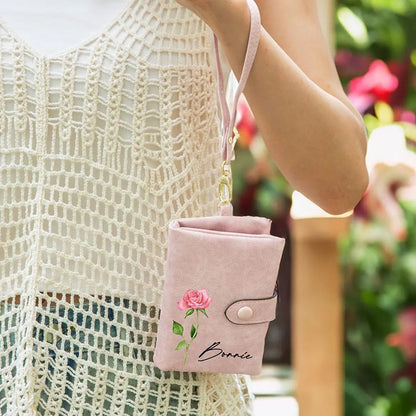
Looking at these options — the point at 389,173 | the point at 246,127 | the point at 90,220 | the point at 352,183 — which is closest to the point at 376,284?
the point at 389,173

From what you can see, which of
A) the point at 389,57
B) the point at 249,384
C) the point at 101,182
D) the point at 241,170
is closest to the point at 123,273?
the point at 101,182

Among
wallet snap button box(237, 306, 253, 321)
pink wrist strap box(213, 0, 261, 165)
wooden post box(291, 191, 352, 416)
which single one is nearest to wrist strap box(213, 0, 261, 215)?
pink wrist strap box(213, 0, 261, 165)

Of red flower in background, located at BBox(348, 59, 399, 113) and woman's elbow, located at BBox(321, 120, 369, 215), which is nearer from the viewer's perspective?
woman's elbow, located at BBox(321, 120, 369, 215)

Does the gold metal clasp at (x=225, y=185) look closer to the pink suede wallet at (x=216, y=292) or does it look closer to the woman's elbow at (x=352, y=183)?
the pink suede wallet at (x=216, y=292)

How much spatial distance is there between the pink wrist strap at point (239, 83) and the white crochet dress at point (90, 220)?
0.05 m

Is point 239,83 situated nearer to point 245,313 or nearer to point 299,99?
point 299,99

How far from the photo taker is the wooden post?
249cm

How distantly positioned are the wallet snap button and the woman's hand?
0.97ft

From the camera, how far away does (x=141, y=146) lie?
101 centimetres

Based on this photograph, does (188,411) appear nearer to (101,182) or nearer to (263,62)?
(101,182)

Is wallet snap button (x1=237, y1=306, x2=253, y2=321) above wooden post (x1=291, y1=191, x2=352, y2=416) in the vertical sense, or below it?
above

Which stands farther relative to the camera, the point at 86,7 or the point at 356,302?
the point at 356,302

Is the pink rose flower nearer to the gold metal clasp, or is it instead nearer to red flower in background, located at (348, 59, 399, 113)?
the gold metal clasp

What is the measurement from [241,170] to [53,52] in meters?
2.30
